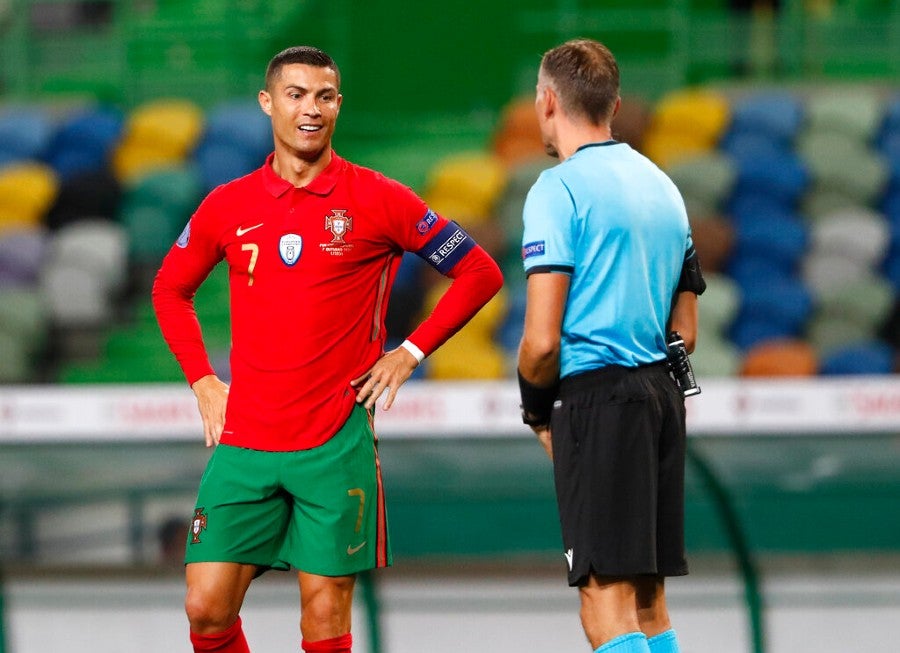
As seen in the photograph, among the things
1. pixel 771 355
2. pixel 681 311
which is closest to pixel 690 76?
pixel 771 355

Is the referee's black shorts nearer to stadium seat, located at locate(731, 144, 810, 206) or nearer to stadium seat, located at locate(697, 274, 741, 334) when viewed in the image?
stadium seat, located at locate(697, 274, 741, 334)

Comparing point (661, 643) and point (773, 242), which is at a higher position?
point (773, 242)

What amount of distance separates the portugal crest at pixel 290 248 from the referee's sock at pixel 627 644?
0.99m

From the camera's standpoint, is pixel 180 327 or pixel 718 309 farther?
pixel 718 309

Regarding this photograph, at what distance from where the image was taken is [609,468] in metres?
2.83

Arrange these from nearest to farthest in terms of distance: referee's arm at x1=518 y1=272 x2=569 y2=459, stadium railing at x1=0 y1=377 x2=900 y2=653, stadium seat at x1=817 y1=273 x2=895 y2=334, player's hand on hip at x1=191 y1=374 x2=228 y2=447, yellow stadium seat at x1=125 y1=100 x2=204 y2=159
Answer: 1. referee's arm at x1=518 y1=272 x2=569 y2=459
2. player's hand on hip at x1=191 y1=374 x2=228 y2=447
3. stadium railing at x1=0 y1=377 x2=900 y2=653
4. stadium seat at x1=817 y1=273 x2=895 y2=334
5. yellow stadium seat at x1=125 y1=100 x2=204 y2=159

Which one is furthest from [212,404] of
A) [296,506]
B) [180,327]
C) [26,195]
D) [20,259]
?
[26,195]

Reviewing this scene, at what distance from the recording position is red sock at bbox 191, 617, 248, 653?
3.02 m

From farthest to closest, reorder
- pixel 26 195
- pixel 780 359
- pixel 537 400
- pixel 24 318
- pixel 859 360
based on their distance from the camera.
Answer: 1. pixel 26 195
2. pixel 24 318
3. pixel 780 359
4. pixel 859 360
5. pixel 537 400

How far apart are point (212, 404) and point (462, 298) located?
22.8 inches

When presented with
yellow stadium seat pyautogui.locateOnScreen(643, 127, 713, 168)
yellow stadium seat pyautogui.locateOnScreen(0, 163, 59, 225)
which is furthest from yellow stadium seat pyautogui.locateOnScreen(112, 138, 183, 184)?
yellow stadium seat pyautogui.locateOnScreen(643, 127, 713, 168)

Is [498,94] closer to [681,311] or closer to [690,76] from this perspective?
[690,76]

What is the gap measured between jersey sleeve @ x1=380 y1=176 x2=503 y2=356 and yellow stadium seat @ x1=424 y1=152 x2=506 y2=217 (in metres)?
4.94

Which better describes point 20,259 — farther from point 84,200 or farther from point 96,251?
point 84,200
